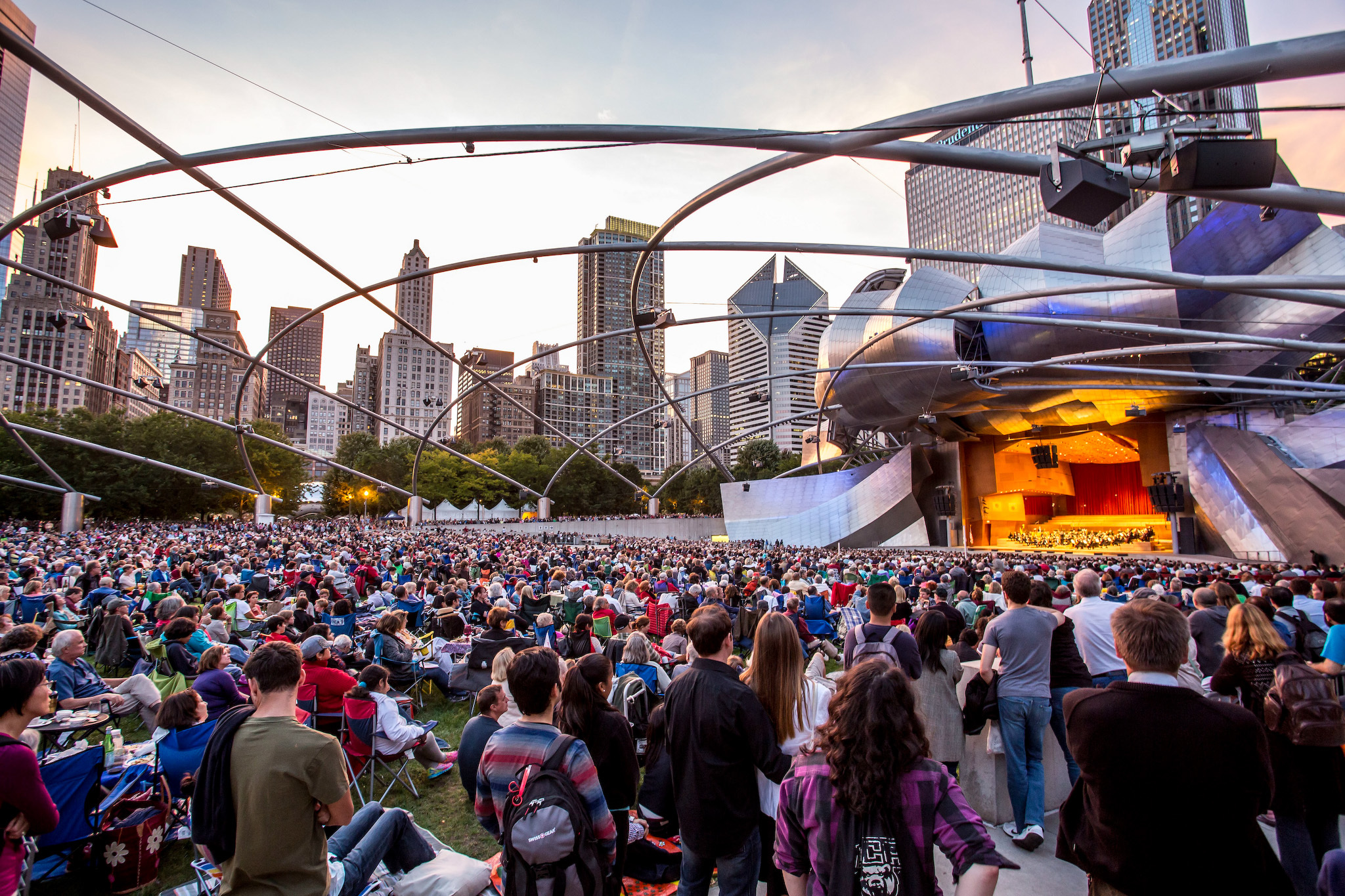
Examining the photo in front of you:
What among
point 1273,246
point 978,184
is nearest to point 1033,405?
point 1273,246

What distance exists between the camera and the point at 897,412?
41406 mm

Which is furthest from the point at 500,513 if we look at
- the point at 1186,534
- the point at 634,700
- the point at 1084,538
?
the point at 634,700

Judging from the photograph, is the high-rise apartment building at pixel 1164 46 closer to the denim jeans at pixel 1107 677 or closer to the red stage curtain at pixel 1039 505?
the denim jeans at pixel 1107 677

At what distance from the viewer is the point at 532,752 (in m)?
2.99

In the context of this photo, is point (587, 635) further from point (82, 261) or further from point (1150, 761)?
point (82, 261)

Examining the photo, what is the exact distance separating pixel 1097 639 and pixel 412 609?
11.0 metres

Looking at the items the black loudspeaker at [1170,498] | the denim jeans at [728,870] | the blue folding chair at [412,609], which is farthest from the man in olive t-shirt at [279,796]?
the black loudspeaker at [1170,498]

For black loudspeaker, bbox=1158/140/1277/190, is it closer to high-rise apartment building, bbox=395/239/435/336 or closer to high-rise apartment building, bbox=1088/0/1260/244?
high-rise apartment building, bbox=1088/0/1260/244

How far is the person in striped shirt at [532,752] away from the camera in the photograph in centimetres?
289

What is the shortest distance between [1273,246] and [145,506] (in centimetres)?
8234

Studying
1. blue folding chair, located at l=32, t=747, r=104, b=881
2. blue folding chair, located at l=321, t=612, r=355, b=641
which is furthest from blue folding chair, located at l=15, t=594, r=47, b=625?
blue folding chair, located at l=32, t=747, r=104, b=881

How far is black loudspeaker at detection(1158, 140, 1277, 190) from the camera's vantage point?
625 cm

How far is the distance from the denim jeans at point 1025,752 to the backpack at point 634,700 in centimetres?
265

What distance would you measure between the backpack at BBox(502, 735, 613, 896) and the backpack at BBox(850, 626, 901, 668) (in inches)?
91.4
